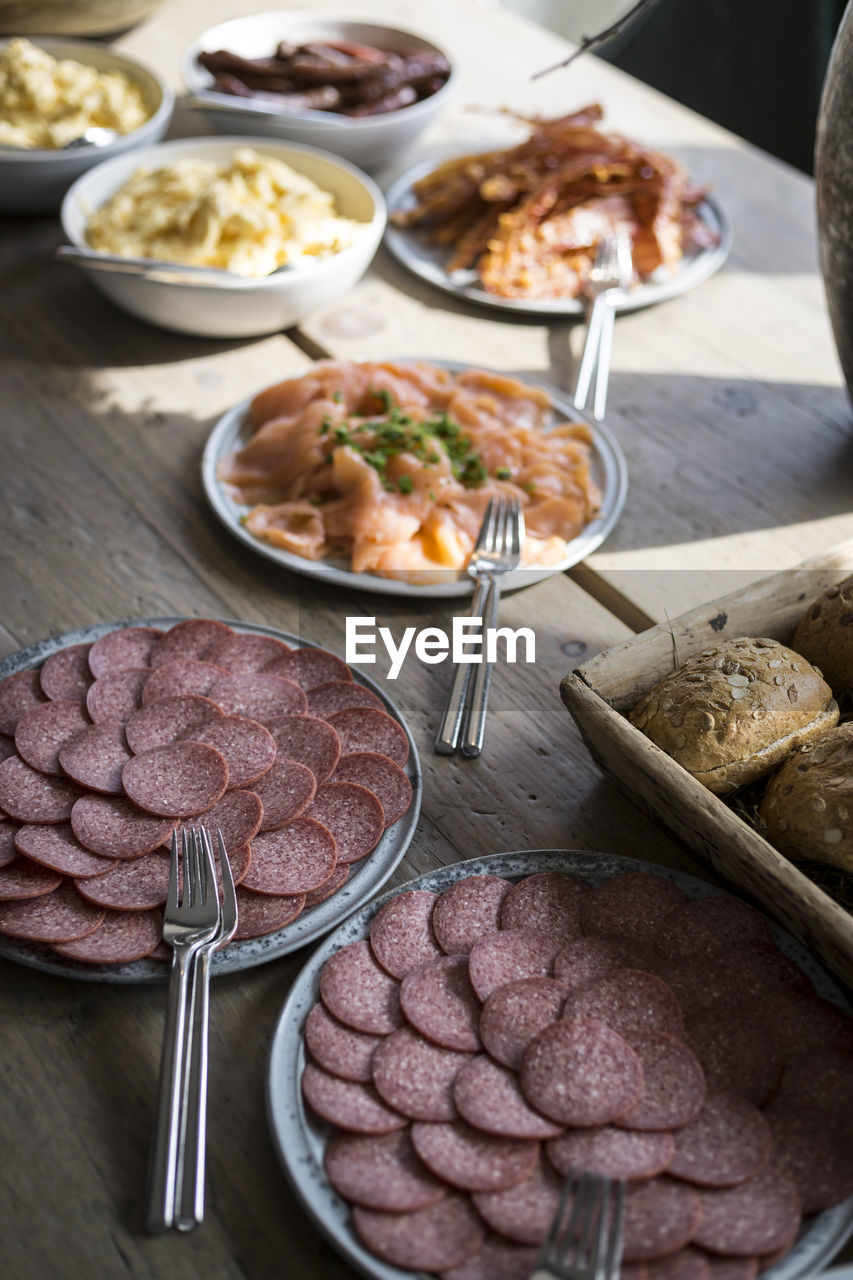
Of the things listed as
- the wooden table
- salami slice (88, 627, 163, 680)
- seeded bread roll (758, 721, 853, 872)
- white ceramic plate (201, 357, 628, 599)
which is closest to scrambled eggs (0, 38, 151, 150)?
the wooden table

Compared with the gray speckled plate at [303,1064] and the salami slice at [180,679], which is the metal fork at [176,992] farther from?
the salami slice at [180,679]

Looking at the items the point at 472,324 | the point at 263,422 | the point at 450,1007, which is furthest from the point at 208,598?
the point at 472,324

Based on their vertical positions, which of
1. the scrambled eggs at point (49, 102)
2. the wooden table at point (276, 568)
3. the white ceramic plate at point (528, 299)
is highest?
the scrambled eggs at point (49, 102)

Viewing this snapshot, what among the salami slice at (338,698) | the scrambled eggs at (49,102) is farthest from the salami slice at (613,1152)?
the scrambled eggs at (49,102)

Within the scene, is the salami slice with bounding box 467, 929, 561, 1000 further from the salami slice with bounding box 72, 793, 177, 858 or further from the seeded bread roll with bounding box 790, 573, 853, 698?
the seeded bread roll with bounding box 790, 573, 853, 698

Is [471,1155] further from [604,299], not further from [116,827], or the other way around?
[604,299]

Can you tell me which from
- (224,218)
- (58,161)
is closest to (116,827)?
(224,218)
